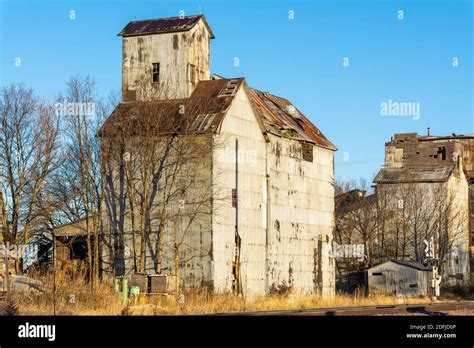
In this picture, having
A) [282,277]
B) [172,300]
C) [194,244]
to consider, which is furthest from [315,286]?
[172,300]

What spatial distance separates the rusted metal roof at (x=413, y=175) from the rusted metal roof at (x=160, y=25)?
1203 inches

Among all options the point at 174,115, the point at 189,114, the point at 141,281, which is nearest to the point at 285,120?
the point at 189,114

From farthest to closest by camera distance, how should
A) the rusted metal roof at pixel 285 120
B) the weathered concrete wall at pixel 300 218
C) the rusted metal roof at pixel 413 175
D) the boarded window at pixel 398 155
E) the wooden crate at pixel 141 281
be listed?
the boarded window at pixel 398 155 → the rusted metal roof at pixel 413 175 → the rusted metal roof at pixel 285 120 → the weathered concrete wall at pixel 300 218 → the wooden crate at pixel 141 281

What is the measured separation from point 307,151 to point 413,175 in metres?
25.0

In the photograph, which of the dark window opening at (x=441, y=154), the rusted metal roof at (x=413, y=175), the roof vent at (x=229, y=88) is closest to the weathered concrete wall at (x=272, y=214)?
the roof vent at (x=229, y=88)

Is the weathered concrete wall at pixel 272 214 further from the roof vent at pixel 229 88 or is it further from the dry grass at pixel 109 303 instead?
the dry grass at pixel 109 303

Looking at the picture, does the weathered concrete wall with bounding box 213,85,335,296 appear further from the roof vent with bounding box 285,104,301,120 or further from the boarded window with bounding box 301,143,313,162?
the roof vent with bounding box 285,104,301,120

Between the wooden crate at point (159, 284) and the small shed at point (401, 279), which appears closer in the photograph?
the wooden crate at point (159, 284)

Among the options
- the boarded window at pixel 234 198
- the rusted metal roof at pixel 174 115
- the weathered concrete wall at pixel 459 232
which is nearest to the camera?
the rusted metal roof at pixel 174 115

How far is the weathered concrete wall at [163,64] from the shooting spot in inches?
1636

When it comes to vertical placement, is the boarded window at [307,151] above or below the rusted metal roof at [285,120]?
below

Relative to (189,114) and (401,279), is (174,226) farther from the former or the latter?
(401,279)

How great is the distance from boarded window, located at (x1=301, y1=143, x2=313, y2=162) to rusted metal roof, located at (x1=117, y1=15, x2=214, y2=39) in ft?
26.8

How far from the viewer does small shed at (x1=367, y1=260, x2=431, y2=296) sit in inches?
1992
